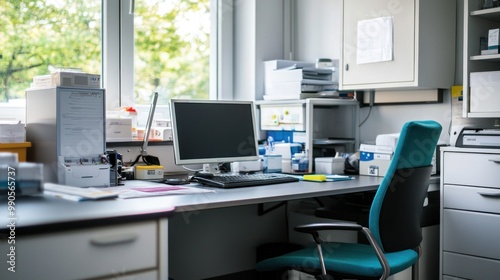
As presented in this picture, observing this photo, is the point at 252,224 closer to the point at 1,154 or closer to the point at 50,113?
the point at 50,113

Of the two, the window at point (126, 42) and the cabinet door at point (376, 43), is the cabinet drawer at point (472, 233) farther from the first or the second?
the window at point (126, 42)

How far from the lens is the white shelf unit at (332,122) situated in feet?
10.4

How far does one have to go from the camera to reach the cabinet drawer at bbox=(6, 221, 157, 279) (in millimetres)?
1294

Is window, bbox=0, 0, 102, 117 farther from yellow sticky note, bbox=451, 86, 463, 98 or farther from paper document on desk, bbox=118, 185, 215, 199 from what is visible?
yellow sticky note, bbox=451, 86, 463, 98

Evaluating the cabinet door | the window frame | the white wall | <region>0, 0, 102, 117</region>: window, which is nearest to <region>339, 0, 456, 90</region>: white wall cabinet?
the cabinet door

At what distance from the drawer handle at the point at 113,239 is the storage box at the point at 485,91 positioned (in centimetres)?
191

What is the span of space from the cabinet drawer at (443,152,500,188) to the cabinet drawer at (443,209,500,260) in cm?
15

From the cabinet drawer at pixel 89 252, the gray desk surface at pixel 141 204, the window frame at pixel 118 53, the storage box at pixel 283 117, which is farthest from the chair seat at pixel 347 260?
the window frame at pixel 118 53

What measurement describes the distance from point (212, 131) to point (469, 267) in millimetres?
1427

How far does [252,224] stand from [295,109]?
792 millimetres

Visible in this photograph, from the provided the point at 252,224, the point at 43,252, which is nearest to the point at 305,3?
the point at 252,224

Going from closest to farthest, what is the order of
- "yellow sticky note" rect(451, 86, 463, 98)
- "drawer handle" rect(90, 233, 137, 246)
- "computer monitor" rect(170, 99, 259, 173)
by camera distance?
"drawer handle" rect(90, 233, 137, 246) < "computer monitor" rect(170, 99, 259, 173) < "yellow sticky note" rect(451, 86, 463, 98)

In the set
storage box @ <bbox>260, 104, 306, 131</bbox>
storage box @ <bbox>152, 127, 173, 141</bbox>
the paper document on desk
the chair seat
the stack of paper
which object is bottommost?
the chair seat

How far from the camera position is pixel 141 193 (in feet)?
6.82
